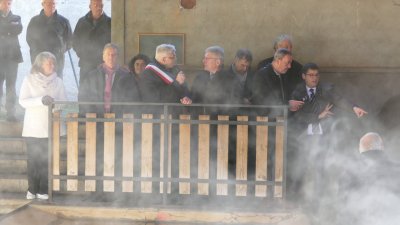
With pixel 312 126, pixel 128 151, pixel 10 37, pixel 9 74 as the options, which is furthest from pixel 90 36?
pixel 312 126

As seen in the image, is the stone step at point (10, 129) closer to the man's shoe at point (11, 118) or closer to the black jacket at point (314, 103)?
the man's shoe at point (11, 118)

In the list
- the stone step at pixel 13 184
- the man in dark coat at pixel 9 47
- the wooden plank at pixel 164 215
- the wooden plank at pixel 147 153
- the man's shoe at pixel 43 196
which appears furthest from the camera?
the man in dark coat at pixel 9 47

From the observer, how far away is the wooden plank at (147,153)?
7042mm

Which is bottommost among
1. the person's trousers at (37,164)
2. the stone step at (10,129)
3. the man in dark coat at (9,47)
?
the person's trousers at (37,164)

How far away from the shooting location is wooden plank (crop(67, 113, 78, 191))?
7148 millimetres

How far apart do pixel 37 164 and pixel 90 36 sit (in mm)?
2318

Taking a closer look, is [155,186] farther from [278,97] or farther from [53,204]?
[278,97]

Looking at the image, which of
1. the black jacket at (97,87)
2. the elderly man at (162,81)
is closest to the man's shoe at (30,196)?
the black jacket at (97,87)

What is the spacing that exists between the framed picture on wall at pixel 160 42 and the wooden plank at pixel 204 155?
222cm

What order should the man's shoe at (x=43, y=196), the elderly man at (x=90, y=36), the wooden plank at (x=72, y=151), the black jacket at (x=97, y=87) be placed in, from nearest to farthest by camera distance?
the wooden plank at (x=72, y=151), the man's shoe at (x=43, y=196), the black jacket at (x=97, y=87), the elderly man at (x=90, y=36)

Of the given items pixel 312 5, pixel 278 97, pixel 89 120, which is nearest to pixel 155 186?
pixel 89 120

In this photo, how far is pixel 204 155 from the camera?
7.01 metres

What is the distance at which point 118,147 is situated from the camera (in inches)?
281

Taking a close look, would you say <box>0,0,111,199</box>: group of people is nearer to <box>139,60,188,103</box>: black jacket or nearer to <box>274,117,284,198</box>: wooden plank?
<box>139,60,188,103</box>: black jacket
